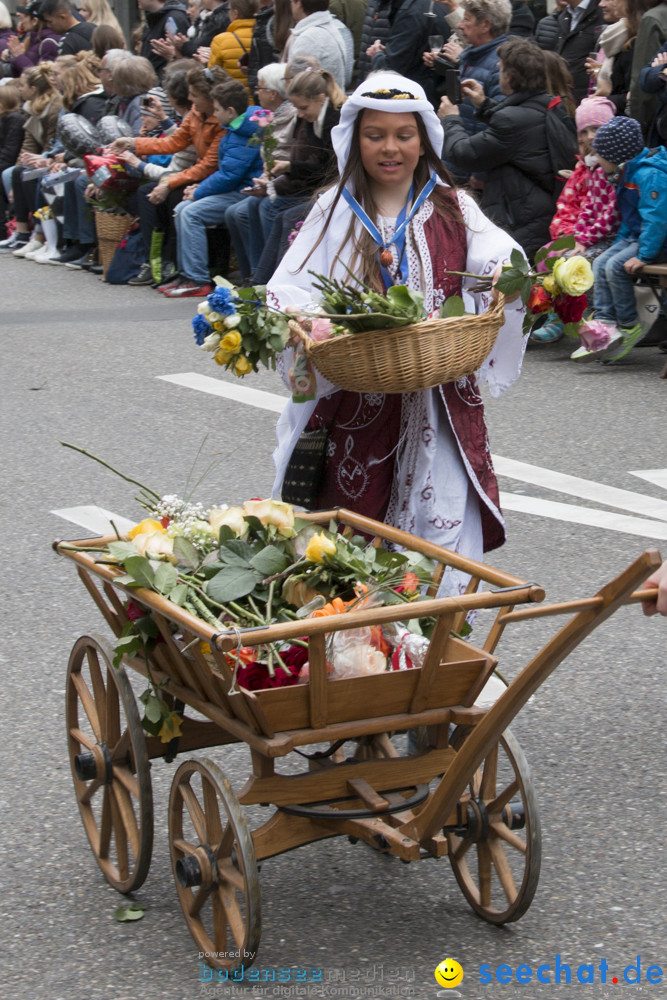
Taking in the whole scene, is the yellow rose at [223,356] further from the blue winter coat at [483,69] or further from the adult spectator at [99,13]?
the adult spectator at [99,13]

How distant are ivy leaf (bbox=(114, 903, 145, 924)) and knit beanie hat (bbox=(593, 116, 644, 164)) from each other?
21.9ft

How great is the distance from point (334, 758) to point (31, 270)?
12.4m

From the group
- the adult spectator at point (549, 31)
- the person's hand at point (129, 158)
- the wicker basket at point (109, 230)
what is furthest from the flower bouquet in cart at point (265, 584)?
the wicker basket at point (109, 230)

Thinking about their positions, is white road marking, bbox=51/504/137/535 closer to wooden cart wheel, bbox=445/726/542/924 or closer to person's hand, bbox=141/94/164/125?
wooden cart wheel, bbox=445/726/542/924

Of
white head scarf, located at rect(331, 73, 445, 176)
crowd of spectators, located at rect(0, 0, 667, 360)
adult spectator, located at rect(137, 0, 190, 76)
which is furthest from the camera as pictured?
adult spectator, located at rect(137, 0, 190, 76)

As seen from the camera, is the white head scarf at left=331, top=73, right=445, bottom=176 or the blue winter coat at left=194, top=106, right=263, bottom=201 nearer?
the white head scarf at left=331, top=73, right=445, bottom=176

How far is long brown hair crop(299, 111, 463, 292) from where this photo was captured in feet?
12.5

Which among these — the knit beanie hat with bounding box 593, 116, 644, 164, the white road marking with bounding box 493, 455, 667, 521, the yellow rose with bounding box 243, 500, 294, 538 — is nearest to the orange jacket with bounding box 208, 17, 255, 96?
the knit beanie hat with bounding box 593, 116, 644, 164

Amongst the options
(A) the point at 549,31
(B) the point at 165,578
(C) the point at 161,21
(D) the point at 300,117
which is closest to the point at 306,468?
(B) the point at 165,578

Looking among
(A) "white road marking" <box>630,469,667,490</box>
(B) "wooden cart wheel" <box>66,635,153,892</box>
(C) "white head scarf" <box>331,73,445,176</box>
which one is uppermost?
(C) "white head scarf" <box>331,73,445,176</box>

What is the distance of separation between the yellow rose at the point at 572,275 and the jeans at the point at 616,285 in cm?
562

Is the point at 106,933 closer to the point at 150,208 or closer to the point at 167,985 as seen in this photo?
the point at 167,985

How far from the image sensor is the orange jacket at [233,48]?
12.8 metres

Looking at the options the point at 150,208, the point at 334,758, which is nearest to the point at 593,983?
the point at 334,758
